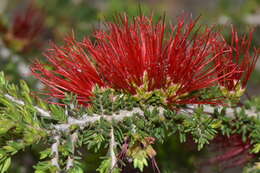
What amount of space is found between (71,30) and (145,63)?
5.57 feet

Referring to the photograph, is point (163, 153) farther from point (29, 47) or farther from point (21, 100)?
point (29, 47)

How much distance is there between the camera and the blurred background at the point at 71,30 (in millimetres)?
2768

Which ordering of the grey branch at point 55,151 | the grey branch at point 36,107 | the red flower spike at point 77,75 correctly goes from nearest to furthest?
the grey branch at point 55,151
the grey branch at point 36,107
the red flower spike at point 77,75

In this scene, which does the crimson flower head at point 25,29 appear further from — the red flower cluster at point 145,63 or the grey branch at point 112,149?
the grey branch at point 112,149

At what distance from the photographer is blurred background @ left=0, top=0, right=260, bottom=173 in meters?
2.77

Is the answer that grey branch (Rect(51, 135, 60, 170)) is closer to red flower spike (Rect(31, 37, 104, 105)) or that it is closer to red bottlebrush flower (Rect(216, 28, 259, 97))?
red flower spike (Rect(31, 37, 104, 105))

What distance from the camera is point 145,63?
5.20ft

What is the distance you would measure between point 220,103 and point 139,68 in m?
0.43

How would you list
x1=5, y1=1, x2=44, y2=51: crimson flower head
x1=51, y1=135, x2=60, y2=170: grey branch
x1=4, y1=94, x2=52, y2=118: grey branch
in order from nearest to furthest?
x1=51, y1=135, x2=60, y2=170: grey branch < x1=4, y1=94, x2=52, y2=118: grey branch < x1=5, y1=1, x2=44, y2=51: crimson flower head

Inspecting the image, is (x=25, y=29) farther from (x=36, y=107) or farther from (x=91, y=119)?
(x=91, y=119)

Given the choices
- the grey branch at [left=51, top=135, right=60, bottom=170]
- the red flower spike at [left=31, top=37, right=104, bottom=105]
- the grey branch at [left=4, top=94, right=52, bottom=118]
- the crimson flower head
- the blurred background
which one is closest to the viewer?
the grey branch at [left=51, top=135, right=60, bottom=170]

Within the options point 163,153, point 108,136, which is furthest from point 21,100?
point 163,153

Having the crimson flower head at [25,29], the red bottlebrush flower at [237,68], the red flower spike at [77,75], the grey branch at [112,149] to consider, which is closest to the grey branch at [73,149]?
the grey branch at [112,149]

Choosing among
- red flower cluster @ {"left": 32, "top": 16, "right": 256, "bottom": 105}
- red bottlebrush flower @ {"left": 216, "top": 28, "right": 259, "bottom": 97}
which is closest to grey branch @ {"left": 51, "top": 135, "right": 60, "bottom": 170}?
red flower cluster @ {"left": 32, "top": 16, "right": 256, "bottom": 105}
